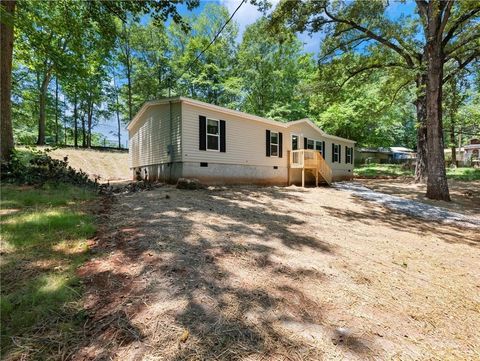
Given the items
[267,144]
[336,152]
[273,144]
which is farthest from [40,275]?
[336,152]

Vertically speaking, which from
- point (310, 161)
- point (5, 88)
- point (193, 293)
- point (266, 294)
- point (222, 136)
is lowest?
point (266, 294)

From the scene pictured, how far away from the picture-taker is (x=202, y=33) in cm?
2772

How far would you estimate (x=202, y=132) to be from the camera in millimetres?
10852

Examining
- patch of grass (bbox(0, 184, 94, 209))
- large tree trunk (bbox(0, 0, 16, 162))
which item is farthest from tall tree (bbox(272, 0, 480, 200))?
patch of grass (bbox(0, 184, 94, 209))

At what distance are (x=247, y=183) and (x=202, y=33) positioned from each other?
22.1m

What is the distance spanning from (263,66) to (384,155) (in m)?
29.9

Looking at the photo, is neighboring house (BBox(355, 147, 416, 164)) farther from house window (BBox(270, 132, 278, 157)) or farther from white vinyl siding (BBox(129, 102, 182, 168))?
white vinyl siding (BBox(129, 102, 182, 168))

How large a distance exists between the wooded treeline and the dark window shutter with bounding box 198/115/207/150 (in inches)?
140

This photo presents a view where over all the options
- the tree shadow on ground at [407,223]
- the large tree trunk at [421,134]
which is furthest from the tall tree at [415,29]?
the tree shadow on ground at [407,223]

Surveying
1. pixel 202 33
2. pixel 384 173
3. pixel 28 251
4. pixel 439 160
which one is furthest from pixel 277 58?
pixel 28 251

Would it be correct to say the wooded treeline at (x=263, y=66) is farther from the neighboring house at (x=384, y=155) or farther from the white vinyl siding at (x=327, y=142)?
the neighboring house at (x=384, y=155)

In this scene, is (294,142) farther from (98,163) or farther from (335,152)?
(98,163)

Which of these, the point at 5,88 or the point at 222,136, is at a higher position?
the point at 5,88

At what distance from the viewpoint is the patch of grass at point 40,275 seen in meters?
1.88
